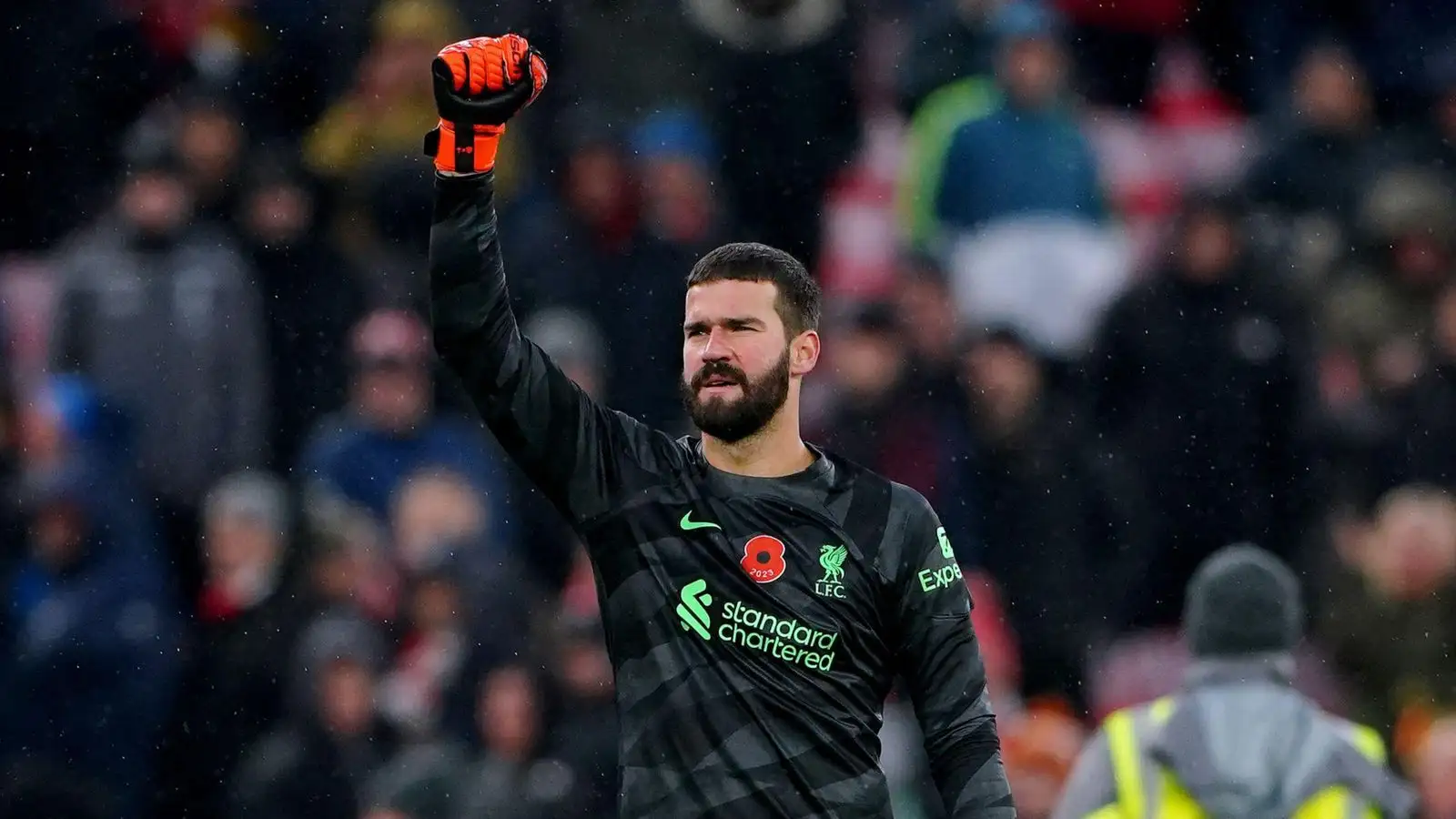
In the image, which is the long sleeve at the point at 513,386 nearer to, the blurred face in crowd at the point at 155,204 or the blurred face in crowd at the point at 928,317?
the blurred face in crowd at the point at 928,317

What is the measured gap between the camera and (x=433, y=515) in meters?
8.88

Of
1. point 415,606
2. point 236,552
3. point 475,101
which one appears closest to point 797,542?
point 475,101

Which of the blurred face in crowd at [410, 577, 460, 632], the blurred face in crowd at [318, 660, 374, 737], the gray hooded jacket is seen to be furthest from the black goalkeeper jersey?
the blurred face in crowd at [410, 577, 460, 632]

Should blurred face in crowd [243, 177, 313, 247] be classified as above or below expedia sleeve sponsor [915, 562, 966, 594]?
above

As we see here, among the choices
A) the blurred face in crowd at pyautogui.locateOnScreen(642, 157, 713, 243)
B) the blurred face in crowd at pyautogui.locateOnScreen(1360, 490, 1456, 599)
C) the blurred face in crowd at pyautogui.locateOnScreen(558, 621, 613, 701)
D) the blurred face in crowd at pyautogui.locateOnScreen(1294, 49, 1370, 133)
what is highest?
the blurred face in crowd at pyautogui.locateOnScreen(1294, 49, 1370, 133)

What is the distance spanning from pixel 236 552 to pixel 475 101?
478 centimetres

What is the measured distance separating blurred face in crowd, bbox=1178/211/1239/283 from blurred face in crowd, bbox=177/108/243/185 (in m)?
3.87

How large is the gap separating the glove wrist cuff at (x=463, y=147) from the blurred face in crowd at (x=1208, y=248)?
198 inches

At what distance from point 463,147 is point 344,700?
4061mm

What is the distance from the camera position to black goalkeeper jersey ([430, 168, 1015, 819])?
4551 mm

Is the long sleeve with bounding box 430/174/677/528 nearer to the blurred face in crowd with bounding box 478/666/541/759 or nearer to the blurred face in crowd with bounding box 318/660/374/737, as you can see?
the blurred face in crowd with bounding box 478/666/541/759

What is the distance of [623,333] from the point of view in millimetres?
9430

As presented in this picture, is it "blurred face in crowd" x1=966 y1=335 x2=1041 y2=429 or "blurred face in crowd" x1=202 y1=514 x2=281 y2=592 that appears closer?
"blurred face in crowd" x1=966 y1=335 x2=1041 y2=429

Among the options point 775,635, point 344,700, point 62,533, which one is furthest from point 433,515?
point 775,635
